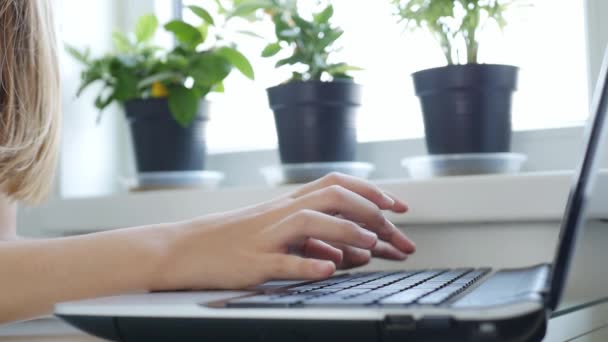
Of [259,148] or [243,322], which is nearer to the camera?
[243,322]

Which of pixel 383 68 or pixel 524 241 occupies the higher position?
pixel 383 68

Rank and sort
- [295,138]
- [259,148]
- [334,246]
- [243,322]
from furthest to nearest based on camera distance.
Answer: [259,148] < [295,138] < [334,246] < [243,322]

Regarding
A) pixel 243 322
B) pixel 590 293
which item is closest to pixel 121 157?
pixel 590 293

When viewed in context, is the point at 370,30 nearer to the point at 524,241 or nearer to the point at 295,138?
the point at 295,138

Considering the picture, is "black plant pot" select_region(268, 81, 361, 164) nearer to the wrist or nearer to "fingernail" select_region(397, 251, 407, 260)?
"fingernail" select_region(397, 251, 407, 260)

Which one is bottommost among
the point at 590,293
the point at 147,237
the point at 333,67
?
the point at 590,293

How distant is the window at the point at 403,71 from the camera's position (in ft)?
3.45

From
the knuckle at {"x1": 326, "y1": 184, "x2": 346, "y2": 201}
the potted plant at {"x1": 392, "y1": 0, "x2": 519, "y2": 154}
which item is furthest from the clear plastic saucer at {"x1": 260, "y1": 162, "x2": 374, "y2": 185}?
the knuckle at {"x1": 326, "y1": 184, "x2": 346, "y2": 201}

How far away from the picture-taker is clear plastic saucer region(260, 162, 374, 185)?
1.05 m

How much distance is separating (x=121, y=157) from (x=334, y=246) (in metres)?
0.79

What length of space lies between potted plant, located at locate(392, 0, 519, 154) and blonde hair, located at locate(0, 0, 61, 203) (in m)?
0.48

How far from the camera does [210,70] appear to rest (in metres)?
1.19

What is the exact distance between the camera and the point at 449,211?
0.89 m

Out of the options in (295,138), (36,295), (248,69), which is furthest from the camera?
(248,69)
